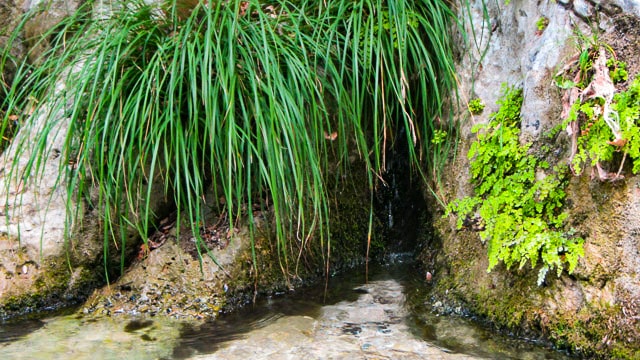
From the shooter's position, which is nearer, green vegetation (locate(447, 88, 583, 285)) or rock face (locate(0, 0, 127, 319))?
green vegetation (locate(447, 88, 583, 285))

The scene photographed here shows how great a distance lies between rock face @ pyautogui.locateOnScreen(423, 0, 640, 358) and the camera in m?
2.00

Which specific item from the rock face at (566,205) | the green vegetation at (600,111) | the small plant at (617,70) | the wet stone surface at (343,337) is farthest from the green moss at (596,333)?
the small plant at (617,70)

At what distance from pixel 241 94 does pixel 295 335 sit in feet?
3.49

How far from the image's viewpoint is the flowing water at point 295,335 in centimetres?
216

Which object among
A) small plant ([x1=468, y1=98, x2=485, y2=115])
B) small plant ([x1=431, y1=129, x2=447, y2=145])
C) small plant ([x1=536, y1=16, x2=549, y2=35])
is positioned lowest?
small plant ([x1=431, y1=129, x2=447, y2=145])

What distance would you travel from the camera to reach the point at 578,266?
2.09 meters

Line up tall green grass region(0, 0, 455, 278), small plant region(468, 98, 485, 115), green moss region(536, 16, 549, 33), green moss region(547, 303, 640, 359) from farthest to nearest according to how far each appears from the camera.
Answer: small plant region(468, 98, 485, 115) → green moss region(536, 16, 549, 33) → tall green grass region(0, 0, 455, 278) → green moss region(547, 303, 640, 359)

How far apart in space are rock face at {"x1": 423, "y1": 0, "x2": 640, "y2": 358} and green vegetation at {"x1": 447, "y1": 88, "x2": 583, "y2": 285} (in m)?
0.07

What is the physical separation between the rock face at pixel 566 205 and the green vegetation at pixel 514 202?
7cm

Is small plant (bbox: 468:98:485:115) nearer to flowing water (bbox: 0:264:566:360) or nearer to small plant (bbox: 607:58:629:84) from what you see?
small plant (bbox: 607:58:629:84)

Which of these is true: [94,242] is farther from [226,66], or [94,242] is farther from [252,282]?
[226,66]

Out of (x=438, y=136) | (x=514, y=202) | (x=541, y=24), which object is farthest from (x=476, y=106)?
(x=514, y=202)

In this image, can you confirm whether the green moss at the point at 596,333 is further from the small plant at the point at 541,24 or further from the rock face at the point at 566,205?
the small plant at the point at 541,24

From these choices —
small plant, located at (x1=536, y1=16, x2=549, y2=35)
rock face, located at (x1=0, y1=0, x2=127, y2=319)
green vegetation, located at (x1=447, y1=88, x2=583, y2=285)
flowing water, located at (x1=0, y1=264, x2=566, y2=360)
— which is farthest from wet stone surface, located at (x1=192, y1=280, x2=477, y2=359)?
small plant, located at (x1=536, y1=16, x2=549, y2=35)
